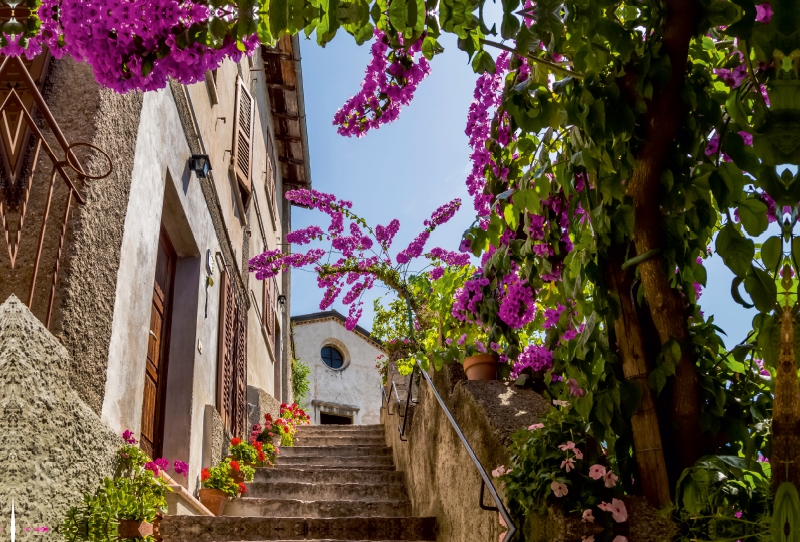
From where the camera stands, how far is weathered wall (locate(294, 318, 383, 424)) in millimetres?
20078

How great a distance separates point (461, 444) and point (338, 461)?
3.65m

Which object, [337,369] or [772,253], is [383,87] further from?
[337,369]

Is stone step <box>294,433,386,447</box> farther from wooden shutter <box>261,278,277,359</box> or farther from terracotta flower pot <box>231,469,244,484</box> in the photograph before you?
terracotta flower pot <box>231,469,244,484</box>

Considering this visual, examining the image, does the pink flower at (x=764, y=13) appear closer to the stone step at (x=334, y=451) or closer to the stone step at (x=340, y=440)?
the stone step at (x=334, y=451)

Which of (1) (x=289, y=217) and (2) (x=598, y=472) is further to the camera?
(1) (x=289, y=217)

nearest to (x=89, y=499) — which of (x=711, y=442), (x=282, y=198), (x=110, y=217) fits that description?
(x=110, y=217)

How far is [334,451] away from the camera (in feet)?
24.2

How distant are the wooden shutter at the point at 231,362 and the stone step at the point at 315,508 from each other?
1.16m

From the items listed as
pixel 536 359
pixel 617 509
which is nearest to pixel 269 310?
pixel 536 359

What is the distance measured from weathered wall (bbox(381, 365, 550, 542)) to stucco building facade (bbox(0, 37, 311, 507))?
1.67m

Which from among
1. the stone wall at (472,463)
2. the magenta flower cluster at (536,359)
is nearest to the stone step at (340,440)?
the stone wall at (472,463)

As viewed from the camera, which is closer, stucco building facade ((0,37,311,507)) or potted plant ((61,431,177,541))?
potted plant ((61,431,177,541))

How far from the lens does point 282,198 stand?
13.9m

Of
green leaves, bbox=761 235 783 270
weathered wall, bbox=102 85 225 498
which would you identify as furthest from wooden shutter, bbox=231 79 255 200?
green leaves, bbox=761 235 783 270
